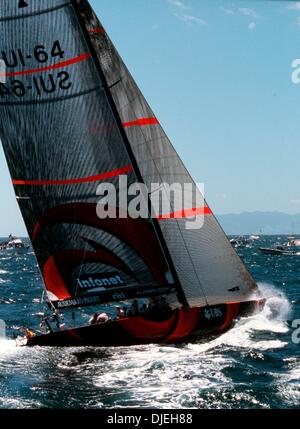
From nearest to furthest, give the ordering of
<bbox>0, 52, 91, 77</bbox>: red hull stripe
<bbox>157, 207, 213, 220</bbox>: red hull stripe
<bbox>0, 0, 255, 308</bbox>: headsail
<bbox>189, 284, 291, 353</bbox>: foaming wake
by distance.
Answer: <bbox>0, 52, 91, 77</bbox>: red hull stripe, <bbox>0, 0, 255, 308</bbox>: headsail, <bbox>189, 284, 291, 353</bbox>: foaming wake, <bbox>157, 207, 213, 220</bbox>: red hull stripe

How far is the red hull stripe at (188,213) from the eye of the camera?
20016mm

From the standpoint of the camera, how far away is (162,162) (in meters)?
20.2

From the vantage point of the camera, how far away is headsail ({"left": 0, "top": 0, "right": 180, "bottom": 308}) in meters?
19.1

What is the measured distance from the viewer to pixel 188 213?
20219 millimetres

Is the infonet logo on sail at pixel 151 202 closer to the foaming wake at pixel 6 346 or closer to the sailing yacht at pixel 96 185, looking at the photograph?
the sailing yacht at pixel 96 185

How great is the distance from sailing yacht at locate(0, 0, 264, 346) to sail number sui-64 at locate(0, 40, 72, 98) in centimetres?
3

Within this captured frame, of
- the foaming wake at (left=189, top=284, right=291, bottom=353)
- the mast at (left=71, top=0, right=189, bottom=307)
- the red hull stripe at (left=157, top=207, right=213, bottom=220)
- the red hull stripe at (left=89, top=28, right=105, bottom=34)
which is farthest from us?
the red hull stripe at (left=157, top=207, right=213, bottom=220)

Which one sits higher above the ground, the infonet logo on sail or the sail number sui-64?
the sail number sui-64

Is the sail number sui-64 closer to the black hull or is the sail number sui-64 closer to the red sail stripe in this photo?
the red sail stripe

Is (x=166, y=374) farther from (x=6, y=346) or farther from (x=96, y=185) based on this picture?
(x=6, y=346)

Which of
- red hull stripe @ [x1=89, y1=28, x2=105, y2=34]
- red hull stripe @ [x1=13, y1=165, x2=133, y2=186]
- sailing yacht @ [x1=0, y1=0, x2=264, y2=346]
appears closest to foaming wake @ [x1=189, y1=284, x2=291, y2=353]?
sailing yacht @ [x1=0, y1=0, x2=264, y2=346]

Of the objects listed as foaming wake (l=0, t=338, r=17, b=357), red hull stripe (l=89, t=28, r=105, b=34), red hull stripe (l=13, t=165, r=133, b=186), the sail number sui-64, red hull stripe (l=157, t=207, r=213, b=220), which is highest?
red hull stripe (l=89, t=28, r=105, b=34)

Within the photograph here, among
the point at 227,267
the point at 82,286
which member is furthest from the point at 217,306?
the point at 82,286

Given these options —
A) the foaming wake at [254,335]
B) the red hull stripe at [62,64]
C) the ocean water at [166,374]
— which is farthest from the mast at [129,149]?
the ocean water at [166,374]
